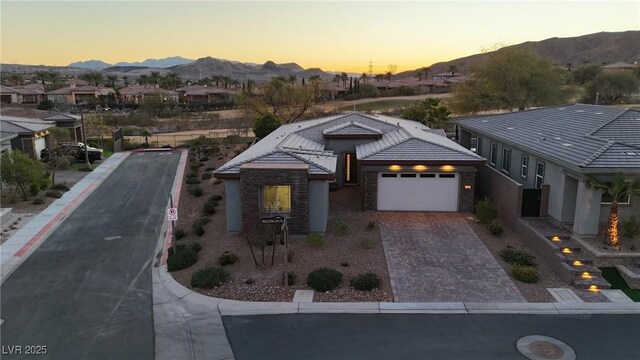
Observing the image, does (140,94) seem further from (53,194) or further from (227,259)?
(227,259)

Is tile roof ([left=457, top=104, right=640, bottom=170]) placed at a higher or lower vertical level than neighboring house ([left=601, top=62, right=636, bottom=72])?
lower

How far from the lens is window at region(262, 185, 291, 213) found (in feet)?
67.3

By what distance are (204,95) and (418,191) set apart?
8802 centimetres

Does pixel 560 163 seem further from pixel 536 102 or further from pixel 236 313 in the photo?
pixel 536 102

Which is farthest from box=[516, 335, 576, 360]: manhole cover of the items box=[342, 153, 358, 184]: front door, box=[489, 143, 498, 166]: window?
box=[342, 153, 358, 184]: front door

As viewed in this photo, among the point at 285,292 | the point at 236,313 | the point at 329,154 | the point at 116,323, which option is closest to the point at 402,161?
the point at 329,154

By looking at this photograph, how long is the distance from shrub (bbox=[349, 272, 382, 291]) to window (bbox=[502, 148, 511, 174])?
45.2 ft

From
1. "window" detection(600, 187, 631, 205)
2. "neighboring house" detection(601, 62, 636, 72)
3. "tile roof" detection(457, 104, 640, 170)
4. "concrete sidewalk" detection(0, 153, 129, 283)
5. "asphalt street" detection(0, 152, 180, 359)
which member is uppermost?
"neighboring house" detection(601, 62, 636, 72)

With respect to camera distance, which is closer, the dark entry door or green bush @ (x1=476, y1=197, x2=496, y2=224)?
the dark entry door

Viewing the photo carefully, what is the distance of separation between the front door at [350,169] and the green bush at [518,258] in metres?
12.7

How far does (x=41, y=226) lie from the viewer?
22.8m

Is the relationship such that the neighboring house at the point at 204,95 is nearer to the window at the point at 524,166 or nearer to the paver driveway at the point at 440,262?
the window at the point at 524,166

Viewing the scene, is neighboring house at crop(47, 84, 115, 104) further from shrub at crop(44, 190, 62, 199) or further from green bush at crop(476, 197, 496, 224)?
green bush at crop(476, 197, 496, 224)

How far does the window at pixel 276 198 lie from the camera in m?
20.5
